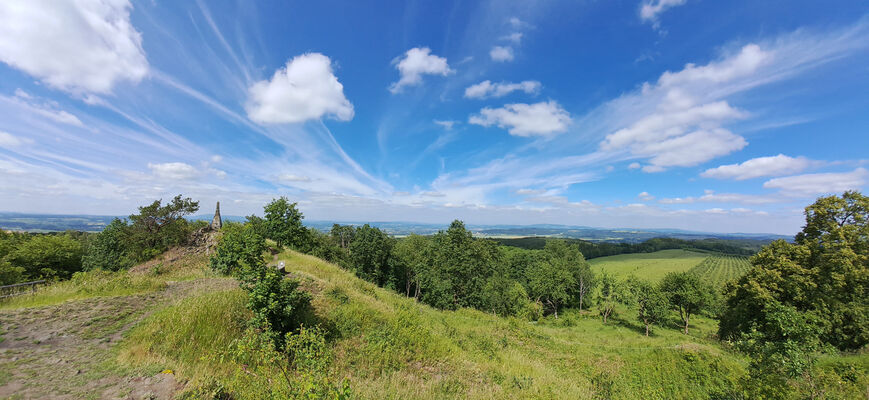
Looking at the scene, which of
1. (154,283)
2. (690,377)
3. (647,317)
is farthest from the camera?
(647,317)

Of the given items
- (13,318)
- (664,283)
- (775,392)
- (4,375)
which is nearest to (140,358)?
(4,375)

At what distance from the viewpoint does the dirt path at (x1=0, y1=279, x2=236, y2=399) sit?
5.49 metres

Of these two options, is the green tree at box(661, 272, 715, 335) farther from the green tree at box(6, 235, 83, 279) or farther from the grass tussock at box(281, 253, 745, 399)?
the green tree at box(6, 235, 83, 279)

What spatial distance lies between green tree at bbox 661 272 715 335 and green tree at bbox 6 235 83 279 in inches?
3398

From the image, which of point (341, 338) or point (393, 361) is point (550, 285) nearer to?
point (393, 361)

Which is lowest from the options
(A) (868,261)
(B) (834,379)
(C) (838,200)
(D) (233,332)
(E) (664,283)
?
(E) (664,283)

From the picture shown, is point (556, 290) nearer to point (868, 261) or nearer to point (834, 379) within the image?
point (868, 261)

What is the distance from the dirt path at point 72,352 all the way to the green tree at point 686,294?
60817mm

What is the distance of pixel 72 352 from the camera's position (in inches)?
285

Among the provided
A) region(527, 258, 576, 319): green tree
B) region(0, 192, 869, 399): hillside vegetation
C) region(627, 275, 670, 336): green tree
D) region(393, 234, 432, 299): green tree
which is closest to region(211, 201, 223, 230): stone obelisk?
region(0, 192, 869, 399): hillside vegetation

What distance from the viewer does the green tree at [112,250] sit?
25016 millimetres

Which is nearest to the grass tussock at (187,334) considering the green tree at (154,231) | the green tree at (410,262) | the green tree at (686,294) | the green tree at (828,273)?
the green tree at (154,231)

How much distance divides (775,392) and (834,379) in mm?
4661

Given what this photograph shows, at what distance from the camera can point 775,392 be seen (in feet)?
28.3
